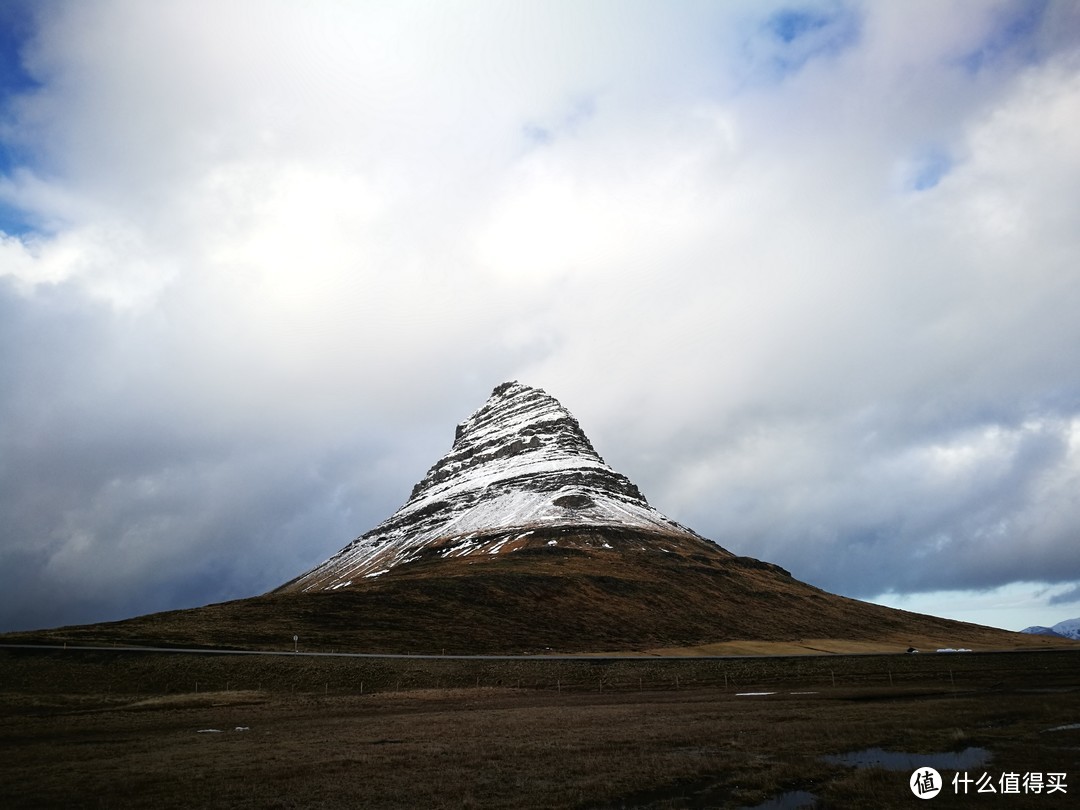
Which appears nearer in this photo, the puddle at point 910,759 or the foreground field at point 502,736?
the foreground field at point 502,736

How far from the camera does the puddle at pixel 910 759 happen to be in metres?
23.1

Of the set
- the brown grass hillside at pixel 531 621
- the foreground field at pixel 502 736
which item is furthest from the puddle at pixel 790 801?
the brown grass hillside at pixel 531 621

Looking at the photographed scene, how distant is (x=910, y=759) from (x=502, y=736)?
19.6m

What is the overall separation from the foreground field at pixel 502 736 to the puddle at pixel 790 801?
0.14 meters

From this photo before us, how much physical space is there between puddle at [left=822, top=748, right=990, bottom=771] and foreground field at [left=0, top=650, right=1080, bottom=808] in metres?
0.37

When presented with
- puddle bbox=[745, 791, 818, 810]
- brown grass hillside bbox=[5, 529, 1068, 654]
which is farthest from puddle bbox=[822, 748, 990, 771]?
brown grass hillside bbox=[5, 529, 1068, 654]

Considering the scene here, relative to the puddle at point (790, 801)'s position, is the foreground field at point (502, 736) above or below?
below

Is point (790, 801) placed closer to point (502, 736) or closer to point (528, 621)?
point (502, 736)

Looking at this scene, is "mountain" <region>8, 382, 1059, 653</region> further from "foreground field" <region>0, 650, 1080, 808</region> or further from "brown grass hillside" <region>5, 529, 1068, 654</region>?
"foreground field" <region>0, 650, 1080, 808</region>

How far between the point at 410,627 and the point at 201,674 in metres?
53.3

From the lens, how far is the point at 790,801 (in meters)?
20.0

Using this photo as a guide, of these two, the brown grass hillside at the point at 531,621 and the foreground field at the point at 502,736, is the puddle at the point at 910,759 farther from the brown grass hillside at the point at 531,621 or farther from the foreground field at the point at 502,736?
the brown grass hillside at the point at 531,621

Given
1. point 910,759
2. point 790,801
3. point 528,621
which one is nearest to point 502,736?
point 790,801

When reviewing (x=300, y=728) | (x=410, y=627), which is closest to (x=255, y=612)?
(x=410, y=627)
